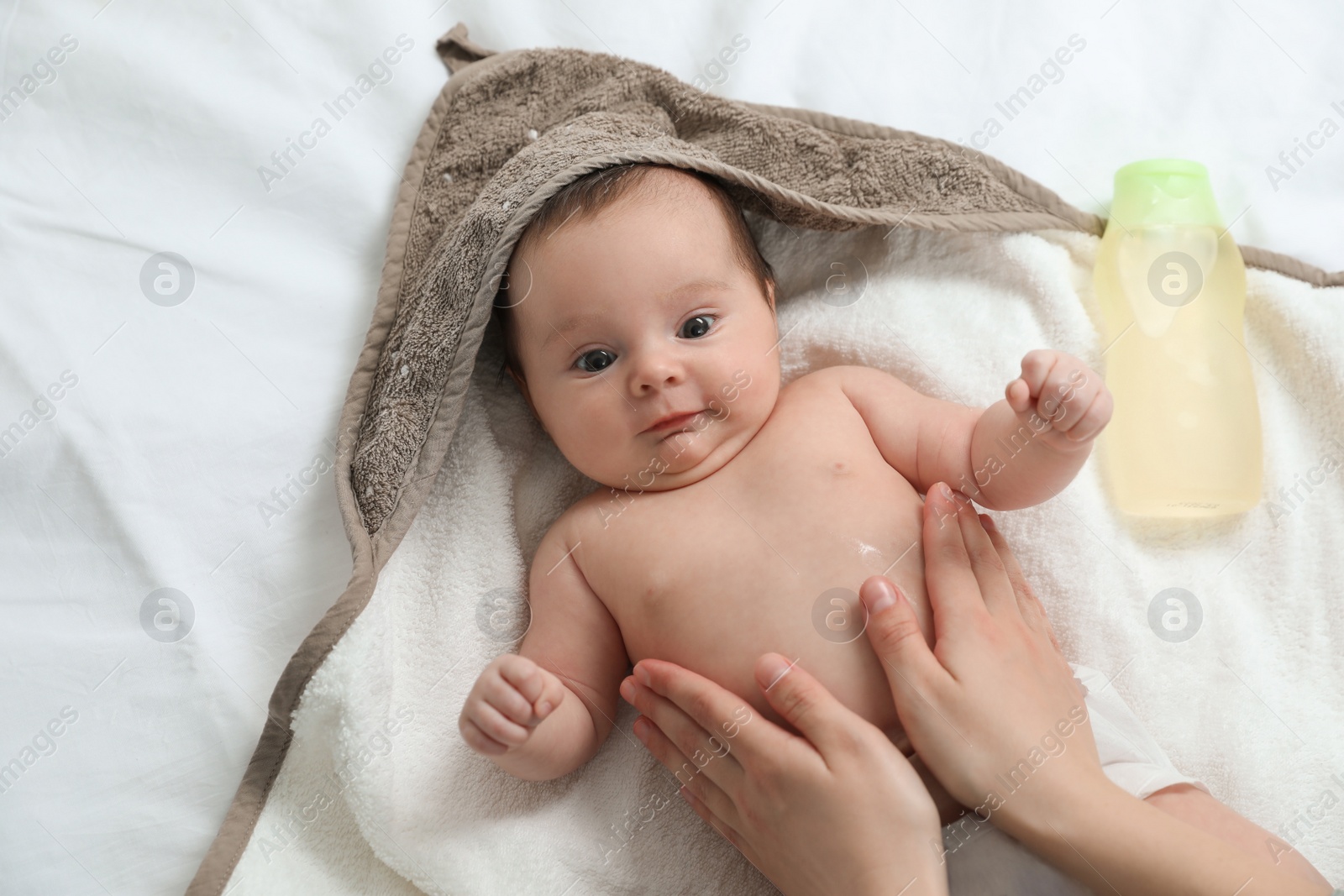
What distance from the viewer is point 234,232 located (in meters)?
1.71

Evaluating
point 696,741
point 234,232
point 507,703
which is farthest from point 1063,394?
point 234,232

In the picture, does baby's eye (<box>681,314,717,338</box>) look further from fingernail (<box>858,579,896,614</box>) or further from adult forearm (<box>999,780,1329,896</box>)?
adult forearm (<box>999,780,1329,896</box>)

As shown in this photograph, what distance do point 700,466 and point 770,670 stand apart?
38cm

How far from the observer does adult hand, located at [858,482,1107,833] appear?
119 centimetres

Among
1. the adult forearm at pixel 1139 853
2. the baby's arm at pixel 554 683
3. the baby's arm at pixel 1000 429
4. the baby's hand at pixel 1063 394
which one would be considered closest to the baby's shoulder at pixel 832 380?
the baby's arm at pixel 1000 429

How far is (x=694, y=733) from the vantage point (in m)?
1.31

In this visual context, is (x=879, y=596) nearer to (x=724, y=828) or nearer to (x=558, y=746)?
(x=724, y=828)

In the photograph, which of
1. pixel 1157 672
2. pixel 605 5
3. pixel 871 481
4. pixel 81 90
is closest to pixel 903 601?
pixel 871 481

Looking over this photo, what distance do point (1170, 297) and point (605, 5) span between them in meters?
1.25

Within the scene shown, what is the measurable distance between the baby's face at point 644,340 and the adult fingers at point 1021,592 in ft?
1.38

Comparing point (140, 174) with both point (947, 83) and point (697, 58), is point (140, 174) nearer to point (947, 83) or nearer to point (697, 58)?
point (697, 58)

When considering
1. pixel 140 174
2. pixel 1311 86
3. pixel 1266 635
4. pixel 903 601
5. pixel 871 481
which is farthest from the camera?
pixel 1311 86

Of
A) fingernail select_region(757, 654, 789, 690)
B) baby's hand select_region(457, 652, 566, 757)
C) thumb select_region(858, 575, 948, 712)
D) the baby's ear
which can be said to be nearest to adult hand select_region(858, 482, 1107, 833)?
thumb select_region(858, 575, 948, 712)

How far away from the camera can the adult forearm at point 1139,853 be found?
1.09 metres
